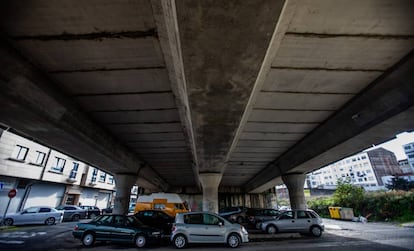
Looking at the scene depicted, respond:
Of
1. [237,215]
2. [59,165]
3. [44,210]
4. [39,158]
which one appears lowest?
[237,215]

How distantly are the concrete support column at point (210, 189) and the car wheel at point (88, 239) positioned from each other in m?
5.60

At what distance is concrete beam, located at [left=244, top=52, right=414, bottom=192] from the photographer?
203 inches

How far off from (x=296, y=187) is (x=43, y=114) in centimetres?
1415

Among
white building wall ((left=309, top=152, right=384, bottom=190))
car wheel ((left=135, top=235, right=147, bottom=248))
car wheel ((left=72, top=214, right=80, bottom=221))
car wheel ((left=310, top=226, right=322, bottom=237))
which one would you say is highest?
white building wall ((left=309, top=152, right=384, bottom=190))

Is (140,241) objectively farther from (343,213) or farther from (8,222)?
(343,213)

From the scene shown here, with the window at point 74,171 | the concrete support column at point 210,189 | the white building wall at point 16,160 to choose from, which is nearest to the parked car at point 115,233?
the concrete support column at point 210,189

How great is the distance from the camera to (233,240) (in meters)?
9.51

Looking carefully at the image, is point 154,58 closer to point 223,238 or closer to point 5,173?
point 223,238

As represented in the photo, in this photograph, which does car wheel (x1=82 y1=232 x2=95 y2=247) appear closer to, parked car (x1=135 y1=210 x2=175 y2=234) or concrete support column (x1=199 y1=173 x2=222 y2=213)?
parked car (x1=135 y1=210 x2=175 y2=234)

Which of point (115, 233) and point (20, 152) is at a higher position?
point (20, 152)

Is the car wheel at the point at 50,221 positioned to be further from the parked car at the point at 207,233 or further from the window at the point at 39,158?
the parked car at the point at 207,233

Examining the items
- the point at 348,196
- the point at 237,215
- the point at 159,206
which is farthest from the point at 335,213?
the point at 159,206

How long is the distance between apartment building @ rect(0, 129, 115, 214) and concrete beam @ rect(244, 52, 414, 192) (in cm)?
1538

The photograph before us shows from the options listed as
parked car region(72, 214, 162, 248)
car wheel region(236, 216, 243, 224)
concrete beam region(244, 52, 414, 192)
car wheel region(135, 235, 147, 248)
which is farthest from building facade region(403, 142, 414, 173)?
car wheel region(135, 235, 147, 248)
